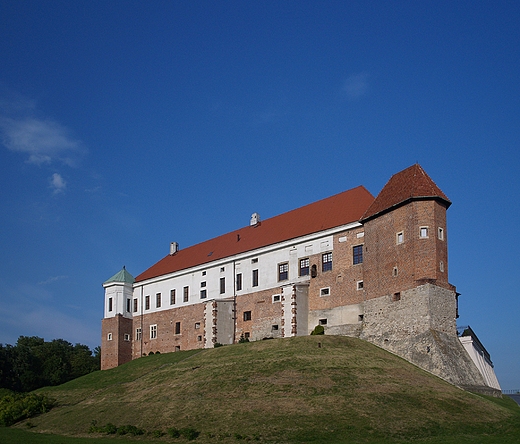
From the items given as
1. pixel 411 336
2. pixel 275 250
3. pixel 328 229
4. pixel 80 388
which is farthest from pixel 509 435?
pixel 80 388

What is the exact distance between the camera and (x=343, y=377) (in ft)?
122

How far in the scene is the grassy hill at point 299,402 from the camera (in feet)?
100

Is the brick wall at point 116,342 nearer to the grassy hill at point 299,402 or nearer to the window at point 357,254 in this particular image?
the grassy hill at point 299,402

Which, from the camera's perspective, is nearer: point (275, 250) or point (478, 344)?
point (478, 344)

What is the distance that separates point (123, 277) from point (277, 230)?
22438 mm

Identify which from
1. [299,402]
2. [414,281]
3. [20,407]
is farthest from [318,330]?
[20,407]

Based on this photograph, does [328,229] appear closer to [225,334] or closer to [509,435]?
[225,334]

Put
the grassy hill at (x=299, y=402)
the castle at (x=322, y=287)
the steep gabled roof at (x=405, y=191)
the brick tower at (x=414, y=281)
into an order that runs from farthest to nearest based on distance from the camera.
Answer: the steep gabled roof at (x=405, y=191), the castle at (x=322, y=287), the brick tower at (x=414, y=281), the grassy hill at (x=299, y=402)

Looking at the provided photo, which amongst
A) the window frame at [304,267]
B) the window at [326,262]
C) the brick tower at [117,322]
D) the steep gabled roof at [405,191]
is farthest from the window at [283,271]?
the brick tower at [117,322]

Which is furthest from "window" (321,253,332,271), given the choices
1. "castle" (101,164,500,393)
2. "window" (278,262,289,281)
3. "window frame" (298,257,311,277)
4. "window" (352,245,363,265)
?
"window" (278,262,289,281)

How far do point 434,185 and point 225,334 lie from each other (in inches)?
935

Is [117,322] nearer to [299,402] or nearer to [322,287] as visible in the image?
[322,287]

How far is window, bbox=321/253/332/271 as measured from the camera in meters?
51.6

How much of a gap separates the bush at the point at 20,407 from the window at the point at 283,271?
69.0 feet
